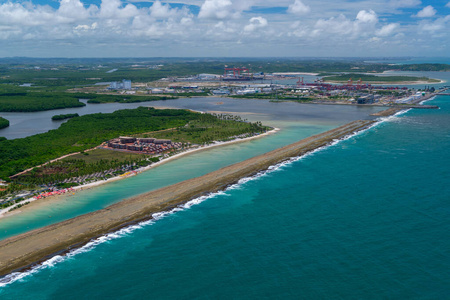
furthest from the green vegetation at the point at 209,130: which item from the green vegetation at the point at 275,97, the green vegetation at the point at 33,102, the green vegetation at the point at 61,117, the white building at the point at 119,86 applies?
the white building at the point at 119,86

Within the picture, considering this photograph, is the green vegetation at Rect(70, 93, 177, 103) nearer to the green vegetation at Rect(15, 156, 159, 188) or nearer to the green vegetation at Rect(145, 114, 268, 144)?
the green vegetation at Rect(145, 114, 268, 144)

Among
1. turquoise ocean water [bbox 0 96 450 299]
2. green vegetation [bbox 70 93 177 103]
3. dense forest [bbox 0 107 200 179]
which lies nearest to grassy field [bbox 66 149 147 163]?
dense forest [bbox 0 107 200 179]

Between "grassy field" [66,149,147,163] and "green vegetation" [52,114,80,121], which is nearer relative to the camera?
"grassy field" [66,149,147,163]

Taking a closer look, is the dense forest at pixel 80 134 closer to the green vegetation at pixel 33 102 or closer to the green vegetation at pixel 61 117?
the green vegetation at pixel 61 117

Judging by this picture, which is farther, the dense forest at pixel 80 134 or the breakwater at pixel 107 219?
the dense forest at pixel 80 134

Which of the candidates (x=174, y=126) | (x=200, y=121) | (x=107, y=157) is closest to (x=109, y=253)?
(x=107, y=157)

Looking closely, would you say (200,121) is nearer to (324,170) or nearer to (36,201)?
(324,170)

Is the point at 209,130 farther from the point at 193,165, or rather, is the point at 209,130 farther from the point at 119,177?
the point at 119,177
